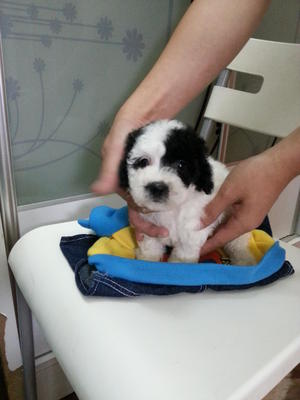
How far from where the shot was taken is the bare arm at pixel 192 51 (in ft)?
2.09

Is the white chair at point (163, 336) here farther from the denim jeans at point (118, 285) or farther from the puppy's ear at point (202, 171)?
the puppy's ear at point (202, 171)

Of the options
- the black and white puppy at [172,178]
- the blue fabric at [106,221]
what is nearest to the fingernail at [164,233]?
the black and white puppy at [172,178]

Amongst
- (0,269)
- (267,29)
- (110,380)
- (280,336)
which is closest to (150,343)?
(110,380)

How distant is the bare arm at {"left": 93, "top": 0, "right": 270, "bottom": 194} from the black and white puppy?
73mm

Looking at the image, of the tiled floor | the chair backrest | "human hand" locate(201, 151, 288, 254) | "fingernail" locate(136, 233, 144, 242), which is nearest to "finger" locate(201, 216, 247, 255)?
"human hand" locate(201, 151, 288, 254)

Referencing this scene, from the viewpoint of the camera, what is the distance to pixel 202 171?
568 millimetres

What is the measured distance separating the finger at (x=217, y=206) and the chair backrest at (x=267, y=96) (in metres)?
0.38

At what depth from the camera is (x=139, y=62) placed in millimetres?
971

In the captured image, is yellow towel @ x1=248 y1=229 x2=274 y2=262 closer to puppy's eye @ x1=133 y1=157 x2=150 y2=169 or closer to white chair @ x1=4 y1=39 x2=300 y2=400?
white chair @ x1=4 y1=39 x2=300 y2=400

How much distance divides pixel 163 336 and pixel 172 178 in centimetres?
22

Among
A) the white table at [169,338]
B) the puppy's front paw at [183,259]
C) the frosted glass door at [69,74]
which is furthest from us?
the frosted glass door at [69,74]

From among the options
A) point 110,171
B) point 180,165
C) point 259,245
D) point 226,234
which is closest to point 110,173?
point 110,171

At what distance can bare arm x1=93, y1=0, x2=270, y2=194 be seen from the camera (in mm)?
637

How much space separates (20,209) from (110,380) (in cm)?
54
